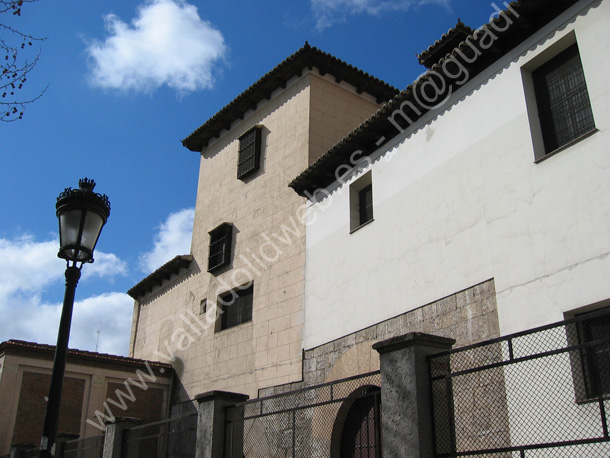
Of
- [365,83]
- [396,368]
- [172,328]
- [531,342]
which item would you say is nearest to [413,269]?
[531,342]

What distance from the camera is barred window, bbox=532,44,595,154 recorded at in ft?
24.8

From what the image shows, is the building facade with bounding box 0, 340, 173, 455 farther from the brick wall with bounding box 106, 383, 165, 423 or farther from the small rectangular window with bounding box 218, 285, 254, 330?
the small rectangular window with bounding box 218, 285, 254, 330

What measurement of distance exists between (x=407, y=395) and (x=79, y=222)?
337cm

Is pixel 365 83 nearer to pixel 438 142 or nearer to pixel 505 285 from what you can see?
pixel 438 142

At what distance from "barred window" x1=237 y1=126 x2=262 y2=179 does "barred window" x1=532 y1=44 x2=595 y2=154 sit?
8055 millimetres

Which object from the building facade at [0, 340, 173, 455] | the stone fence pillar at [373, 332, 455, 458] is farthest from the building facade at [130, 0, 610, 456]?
the building facade at [0, 340, 173, 455]

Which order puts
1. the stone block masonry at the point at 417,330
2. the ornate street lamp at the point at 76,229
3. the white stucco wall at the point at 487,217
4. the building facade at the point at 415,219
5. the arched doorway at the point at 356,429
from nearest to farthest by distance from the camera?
the ornate street lamp at the point at 76,229, the white stucco wall at the point at 487,217, the building facade at the point at 415,219, the stone block masonry at the point at 417,330, the arched doorway at the point at 356,429

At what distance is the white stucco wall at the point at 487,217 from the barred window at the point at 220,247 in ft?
12.4

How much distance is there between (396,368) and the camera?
4941 mm

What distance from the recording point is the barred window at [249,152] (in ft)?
49.4

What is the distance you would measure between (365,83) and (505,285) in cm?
873

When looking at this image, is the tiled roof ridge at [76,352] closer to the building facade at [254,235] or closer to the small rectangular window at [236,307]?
the building facade at [254,235]

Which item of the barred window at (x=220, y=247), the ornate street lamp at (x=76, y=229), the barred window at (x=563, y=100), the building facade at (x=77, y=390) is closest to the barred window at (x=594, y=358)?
the barred window at (x=563, y=100)

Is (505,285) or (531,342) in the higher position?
(505,285)
